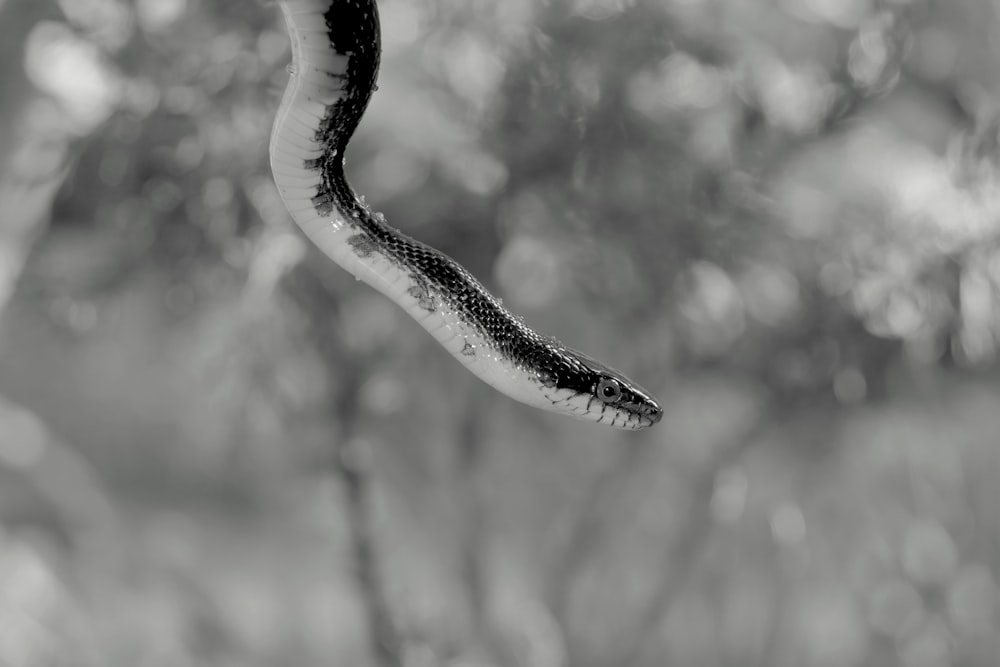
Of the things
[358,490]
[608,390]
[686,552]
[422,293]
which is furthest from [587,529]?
[422,293]

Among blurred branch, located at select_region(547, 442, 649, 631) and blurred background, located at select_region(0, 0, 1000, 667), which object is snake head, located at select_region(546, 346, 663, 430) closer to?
blurred background, located at select_region(0, 0, 1000, 667)

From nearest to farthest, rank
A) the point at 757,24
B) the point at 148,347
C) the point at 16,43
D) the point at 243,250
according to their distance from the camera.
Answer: the point at 243,250 → the point at 757,24 → the point at 16,43 → the point at 148,347

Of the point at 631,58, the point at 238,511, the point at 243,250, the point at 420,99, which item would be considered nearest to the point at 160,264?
the point at 243,250

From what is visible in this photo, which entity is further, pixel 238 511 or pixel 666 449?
pixel 238 511

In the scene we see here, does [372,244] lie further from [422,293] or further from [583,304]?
[583,304]

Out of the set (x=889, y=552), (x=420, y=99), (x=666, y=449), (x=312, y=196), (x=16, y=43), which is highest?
(x=312, y=196)

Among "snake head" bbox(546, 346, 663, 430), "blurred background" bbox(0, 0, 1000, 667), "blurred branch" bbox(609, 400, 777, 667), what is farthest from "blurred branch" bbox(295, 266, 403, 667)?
→ "snake head" bbox(546, 346, 663, 430)

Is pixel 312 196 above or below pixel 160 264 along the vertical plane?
above

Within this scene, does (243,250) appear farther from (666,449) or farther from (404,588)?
(666,449)
